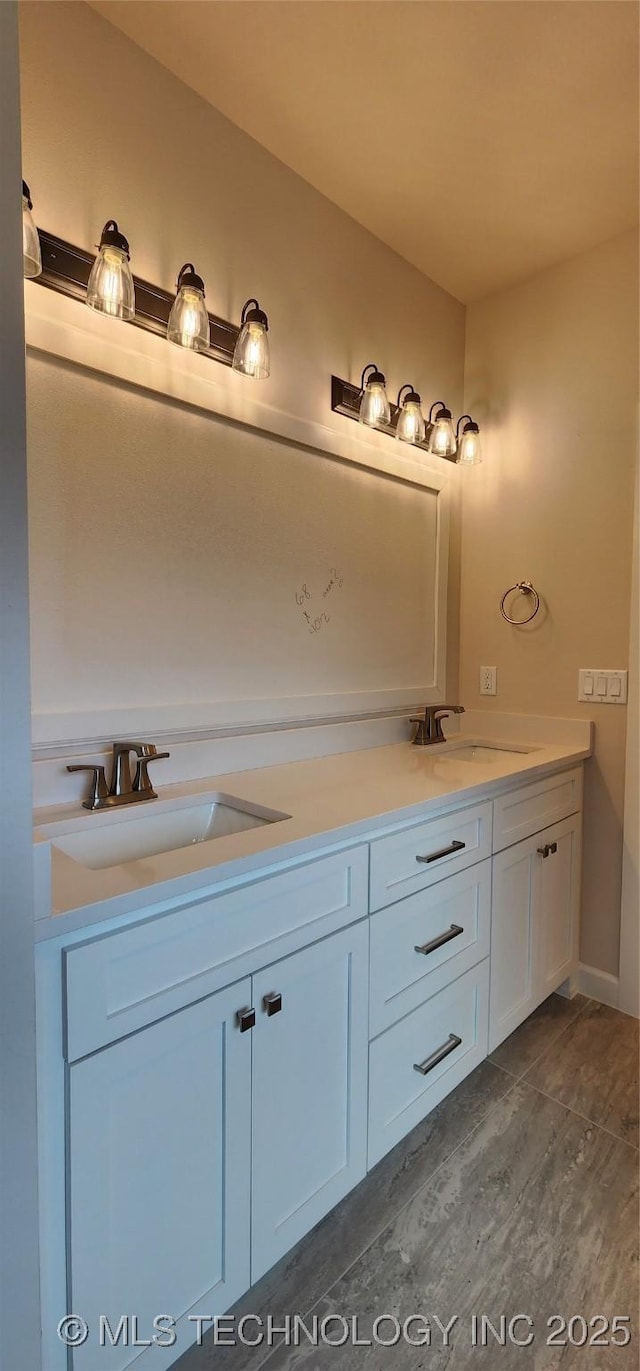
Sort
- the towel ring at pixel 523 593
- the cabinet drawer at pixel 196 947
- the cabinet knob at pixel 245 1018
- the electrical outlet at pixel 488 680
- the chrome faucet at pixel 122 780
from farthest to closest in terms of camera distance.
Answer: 1. the electrical outlet at pixel 488 680
2. the towel ring at pixel 523 593
3. the chrome faucet at pixel 122 780
4. the cabinet knob at pixel 245 1018
5. the cabinet drawer at pixel 196 947

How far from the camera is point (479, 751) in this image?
224 cm

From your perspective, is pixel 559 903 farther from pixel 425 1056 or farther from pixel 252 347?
pixel 252 347

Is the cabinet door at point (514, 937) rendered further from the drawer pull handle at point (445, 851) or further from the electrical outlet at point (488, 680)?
the electrical outlet at point (488, 680)

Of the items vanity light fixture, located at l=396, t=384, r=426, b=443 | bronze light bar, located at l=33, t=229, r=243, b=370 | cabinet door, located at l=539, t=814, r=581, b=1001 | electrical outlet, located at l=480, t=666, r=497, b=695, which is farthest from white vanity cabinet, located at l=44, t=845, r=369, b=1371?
vanity light fixture, located at l=396, t=384, r=426, b=443

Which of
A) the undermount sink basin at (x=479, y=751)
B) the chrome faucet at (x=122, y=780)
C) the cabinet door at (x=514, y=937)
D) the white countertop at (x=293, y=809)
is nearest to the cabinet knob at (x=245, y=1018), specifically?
the white countertop at (x=293, y=809)

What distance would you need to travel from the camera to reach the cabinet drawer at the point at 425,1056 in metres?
1.29

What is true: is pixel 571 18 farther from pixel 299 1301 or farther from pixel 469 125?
pixel 299 1301

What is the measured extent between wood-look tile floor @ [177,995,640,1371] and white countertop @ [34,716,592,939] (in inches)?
32.8

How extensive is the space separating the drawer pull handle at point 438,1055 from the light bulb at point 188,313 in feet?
5.55

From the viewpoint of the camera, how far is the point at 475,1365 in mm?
1045

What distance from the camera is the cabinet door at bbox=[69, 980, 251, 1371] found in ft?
2.66

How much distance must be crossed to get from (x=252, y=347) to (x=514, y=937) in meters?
1.70

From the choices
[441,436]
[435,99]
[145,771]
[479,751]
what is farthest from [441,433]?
[145,771]

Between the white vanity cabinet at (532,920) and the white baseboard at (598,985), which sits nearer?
the white vanity cabinet at (532,920)
